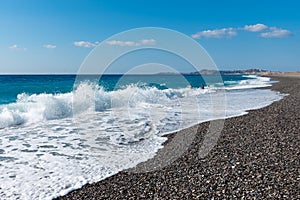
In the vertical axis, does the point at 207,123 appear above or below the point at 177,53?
below

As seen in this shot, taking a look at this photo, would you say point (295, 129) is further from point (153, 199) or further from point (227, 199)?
point (153, 199)

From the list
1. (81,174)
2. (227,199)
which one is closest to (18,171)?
(81,174)

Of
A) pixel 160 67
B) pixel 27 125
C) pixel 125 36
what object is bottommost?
pixel 27 125

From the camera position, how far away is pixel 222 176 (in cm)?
500

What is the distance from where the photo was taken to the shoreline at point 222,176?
4406 mm

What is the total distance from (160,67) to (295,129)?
20.9 ft

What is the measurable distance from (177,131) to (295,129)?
151 inches

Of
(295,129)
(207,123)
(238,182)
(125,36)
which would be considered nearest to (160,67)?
(125,36)

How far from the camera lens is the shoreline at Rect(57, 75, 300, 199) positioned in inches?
173

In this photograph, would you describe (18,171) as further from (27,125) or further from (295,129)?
(295,129)

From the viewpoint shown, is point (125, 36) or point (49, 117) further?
point (49, 117)

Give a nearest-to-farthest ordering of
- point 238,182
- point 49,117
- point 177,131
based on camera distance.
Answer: point 238,182, point 177,131, point 49,117

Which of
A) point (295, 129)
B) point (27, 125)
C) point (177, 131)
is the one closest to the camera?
point (295, 129)

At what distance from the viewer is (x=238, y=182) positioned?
4.67 metres
